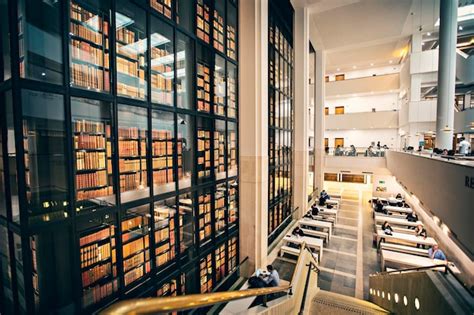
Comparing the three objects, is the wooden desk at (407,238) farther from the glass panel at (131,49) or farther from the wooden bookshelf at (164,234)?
the glass panel at (131,49)

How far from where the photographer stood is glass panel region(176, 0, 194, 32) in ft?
15.5

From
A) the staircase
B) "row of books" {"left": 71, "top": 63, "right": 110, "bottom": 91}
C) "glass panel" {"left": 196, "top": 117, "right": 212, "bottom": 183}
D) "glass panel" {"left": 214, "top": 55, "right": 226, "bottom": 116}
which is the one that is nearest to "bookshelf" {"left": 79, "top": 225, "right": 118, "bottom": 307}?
"row of books" {"left": 71, "top": 63, "right": 110, "bottom": 91}

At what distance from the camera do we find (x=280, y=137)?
1050cm

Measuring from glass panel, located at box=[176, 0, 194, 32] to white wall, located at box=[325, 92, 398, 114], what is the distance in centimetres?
2019

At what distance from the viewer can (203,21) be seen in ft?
17.9

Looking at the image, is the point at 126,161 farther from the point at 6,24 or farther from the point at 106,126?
the point at 6,24

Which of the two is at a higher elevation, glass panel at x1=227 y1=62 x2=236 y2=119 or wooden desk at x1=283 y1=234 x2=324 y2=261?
glass panel at x1=227 y1=62 x2=236 y2=119

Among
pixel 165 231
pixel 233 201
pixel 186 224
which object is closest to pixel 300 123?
pixel 233 201

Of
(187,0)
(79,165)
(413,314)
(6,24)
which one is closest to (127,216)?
(79,165)

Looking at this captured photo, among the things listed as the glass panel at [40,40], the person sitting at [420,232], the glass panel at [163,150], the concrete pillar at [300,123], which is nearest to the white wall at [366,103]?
the concrete pillar at [300,123]

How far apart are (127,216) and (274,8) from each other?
10029 mm

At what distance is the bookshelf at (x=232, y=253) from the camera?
6.48m

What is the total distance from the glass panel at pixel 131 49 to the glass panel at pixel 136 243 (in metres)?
2.04

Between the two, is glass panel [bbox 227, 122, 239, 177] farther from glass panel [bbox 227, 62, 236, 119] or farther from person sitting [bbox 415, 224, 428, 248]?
person sitting [bbox 415, 224, 428, 248]
